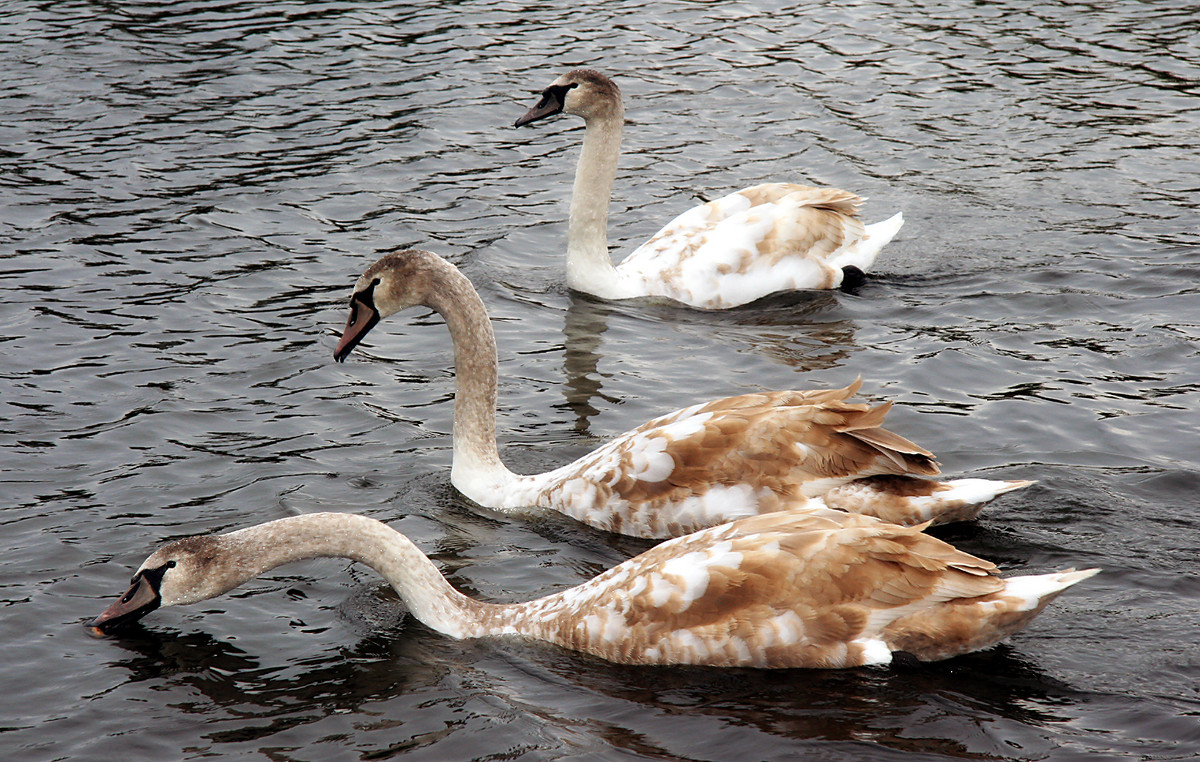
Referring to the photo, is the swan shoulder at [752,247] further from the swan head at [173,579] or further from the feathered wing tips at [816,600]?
the swan head at [173,579]

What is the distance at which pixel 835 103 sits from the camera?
53.3 ft

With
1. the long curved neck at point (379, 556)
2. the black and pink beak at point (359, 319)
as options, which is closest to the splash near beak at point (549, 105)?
the black and pink beak at point (359, 319)

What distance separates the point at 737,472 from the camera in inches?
305

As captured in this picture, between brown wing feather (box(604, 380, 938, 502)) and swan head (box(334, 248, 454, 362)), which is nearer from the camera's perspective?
brown wing feather (box(604, 380, 938, 502))

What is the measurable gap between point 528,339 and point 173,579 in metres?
4.82

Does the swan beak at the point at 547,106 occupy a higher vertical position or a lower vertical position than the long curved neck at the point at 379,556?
higher

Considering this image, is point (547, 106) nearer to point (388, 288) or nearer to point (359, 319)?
point (388, 288)

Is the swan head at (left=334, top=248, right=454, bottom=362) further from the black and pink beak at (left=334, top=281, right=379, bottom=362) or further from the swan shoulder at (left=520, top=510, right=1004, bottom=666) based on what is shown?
the swan shoulder at (left=520, top=510, right=1004, bottom=666)

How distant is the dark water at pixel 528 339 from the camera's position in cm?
630

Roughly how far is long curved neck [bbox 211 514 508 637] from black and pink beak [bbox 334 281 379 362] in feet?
6.42

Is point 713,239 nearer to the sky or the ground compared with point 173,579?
nearer to the sky

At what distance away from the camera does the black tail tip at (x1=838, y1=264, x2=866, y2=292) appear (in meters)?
12.1

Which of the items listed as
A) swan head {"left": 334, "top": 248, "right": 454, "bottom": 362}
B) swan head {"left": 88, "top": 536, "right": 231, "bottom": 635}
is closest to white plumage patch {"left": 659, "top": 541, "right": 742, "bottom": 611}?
swan head {"left": 88, "top": 536, "right": 231, "bottom": 635}

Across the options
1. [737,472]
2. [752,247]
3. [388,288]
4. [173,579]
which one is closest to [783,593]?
[737,472]
